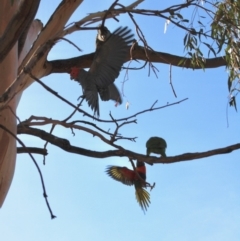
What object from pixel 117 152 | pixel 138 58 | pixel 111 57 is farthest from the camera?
pixel 138 58

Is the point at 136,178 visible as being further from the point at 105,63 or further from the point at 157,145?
the point at 105,63

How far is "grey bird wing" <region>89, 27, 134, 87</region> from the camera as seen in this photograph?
79.4 inches

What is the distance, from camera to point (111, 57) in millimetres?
2020

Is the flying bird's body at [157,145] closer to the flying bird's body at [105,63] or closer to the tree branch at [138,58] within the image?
the flying bird's body at [105,63]

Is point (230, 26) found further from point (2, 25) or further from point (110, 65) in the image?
point (2, 25)

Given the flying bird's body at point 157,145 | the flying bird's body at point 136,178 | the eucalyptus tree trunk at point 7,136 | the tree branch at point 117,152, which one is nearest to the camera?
the tree branch at point 117,152

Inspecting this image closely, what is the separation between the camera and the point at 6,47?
1.32 metres

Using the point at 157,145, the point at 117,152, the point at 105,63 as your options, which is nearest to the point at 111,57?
the point at 105,63

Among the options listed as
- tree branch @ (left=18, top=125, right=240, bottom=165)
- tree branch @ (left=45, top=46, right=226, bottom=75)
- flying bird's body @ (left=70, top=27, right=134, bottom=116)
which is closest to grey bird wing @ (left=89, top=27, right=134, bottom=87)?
flying bird's body @ (left=70, top=27, right=134, bottom=116)

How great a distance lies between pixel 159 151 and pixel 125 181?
393 millimetres

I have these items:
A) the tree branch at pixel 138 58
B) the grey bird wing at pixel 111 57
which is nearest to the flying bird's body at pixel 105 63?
the grey bird wing at pixel 111 57

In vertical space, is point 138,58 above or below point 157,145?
above

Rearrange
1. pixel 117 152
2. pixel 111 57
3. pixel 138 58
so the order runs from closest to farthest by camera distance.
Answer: pixel 117 152, pixel 111 57, pixel 138 58

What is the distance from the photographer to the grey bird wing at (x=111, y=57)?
202 cm
